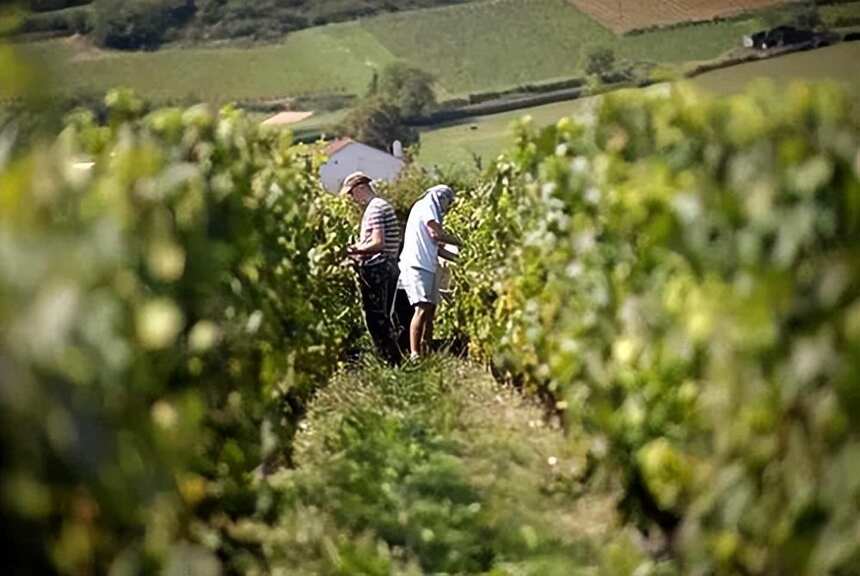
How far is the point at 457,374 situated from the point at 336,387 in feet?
2.45

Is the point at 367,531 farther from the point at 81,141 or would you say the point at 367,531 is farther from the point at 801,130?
the point at 801,130

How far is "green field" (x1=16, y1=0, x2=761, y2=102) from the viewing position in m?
19.9

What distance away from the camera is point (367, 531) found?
380 cm

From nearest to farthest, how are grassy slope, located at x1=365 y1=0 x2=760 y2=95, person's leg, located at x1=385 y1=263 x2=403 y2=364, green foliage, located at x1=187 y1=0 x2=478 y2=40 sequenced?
person's leg, located at x1=385 y1=263 x2=403 y2=364, grassy slope, located at x1=365 y1=0 x2=760 y2=95, green foliage, located at x1=187 y1=0 x2=478 y2=40

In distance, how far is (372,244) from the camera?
8.67 meters

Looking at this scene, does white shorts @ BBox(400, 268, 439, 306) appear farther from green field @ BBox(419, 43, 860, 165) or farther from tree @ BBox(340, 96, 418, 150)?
tree @ BBox(340, 96, 418, 150)

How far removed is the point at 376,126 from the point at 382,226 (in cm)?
2527

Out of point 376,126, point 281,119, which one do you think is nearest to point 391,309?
point 281,119

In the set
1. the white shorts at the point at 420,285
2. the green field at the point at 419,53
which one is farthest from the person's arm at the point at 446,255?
the green field at the point at 419,53

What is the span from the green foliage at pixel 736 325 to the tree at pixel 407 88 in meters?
27.5

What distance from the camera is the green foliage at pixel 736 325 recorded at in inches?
97.3

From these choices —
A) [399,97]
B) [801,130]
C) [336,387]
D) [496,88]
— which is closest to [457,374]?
[336,387]

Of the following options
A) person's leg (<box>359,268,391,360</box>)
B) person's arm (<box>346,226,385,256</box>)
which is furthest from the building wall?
person's arm (<box>346,226,385,256</box>)

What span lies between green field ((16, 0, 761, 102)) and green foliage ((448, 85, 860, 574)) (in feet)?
36.8
